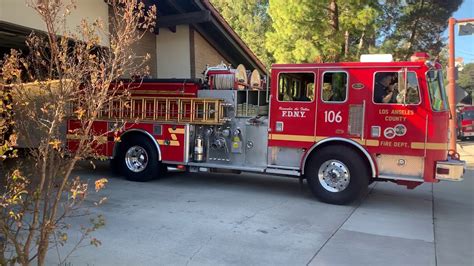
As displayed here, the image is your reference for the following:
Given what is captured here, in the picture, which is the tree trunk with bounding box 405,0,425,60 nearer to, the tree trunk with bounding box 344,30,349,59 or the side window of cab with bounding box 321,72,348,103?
the tree trunk with bounding box 344,30,349,59

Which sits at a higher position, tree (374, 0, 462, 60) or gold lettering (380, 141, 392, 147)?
tree (374, 0, 462, 60)

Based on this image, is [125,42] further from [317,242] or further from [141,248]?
[317,242]

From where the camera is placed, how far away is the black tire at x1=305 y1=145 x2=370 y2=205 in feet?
25.1

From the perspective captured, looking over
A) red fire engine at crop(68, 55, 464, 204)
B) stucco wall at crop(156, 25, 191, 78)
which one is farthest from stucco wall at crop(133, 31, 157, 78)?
red fire engine at crop(68, 55, 464, 204)

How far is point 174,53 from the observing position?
45.8 feet

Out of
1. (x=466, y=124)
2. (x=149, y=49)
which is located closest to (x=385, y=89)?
(x=149, y=49)

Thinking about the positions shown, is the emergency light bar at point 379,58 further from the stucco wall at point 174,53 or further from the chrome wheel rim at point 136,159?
the stucco wall at point 174,53

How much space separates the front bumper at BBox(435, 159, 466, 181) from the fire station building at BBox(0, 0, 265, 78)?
7676 millimetres

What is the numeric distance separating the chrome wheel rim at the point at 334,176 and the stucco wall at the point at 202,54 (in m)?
6.54

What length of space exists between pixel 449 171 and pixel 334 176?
70.6 inches

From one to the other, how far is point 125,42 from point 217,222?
3559 millimetres

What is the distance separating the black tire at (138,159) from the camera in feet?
31.3

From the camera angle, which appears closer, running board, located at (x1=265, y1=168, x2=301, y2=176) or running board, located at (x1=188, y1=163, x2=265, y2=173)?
running board, located at (x1=265, y1=168, x2=301, y2=176)

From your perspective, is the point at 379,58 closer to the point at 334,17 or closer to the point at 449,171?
the point at 449,171
